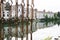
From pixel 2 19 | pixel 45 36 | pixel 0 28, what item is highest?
pixel 2 19

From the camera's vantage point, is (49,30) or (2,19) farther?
(49,30)

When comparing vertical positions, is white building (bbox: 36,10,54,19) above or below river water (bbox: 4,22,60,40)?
above

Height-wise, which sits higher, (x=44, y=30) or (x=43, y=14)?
(x=43, y=14)

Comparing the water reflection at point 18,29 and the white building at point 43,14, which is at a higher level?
the white building at point 43,14

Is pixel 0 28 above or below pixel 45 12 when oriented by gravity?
below

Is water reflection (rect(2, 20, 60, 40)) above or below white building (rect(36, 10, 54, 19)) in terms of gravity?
below

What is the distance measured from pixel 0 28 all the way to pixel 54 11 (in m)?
0.66

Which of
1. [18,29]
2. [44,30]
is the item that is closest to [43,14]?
[44,30]

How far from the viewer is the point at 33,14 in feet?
5.67

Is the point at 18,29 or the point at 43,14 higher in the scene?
the point at 43,14

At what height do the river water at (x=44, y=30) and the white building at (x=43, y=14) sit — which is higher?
the white building at (x=43, y=14)

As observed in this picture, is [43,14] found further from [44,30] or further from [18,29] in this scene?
[18,29]

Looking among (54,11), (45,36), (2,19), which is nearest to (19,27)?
(2,19)

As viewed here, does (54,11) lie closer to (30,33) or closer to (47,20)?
(47,20)
